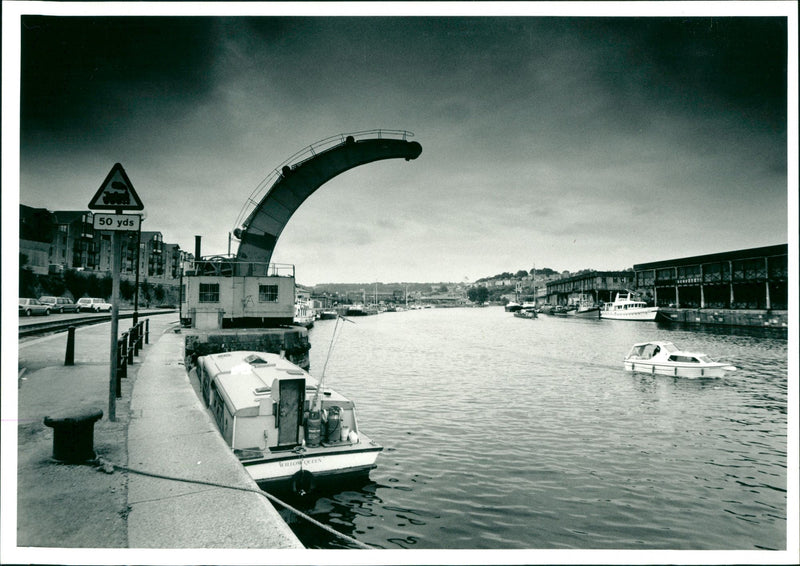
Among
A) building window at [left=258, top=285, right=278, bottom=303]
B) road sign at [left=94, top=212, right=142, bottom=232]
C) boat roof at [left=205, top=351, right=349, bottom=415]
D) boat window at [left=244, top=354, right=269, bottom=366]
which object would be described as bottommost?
boat roof at [left=205, top=351, right=349, bottom=415]

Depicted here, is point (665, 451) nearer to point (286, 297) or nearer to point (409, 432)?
point (409, 432)

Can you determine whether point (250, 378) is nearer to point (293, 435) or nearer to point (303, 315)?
point (293, 435)

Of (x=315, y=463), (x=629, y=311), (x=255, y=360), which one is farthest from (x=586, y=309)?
(x=315, y=463)

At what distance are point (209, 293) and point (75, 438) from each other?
19.6 metres

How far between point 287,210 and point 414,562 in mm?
21198

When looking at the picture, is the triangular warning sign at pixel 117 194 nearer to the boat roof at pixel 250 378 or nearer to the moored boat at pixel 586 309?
the boat roof at pixel 250 378

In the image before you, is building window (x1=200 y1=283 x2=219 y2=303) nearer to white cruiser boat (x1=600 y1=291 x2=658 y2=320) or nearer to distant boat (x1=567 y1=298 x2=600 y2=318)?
white cruiser boat (x1=600 y1=291 x2=658 y2=320)

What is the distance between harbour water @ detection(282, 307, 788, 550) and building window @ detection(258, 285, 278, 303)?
651 centimetres

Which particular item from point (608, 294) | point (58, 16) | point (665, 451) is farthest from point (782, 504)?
point (608, 294)

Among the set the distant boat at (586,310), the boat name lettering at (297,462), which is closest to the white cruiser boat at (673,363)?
the boat name lettering at (297,462)

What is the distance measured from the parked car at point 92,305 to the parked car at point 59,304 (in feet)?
1.97

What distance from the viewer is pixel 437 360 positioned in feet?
96.1

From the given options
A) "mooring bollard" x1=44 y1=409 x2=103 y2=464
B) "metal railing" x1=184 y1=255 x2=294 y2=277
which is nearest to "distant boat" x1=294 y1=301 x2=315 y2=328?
"metal railing" x1=184 y1=255 x2=294 y2=277

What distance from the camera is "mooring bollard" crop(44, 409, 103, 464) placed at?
5168mm
